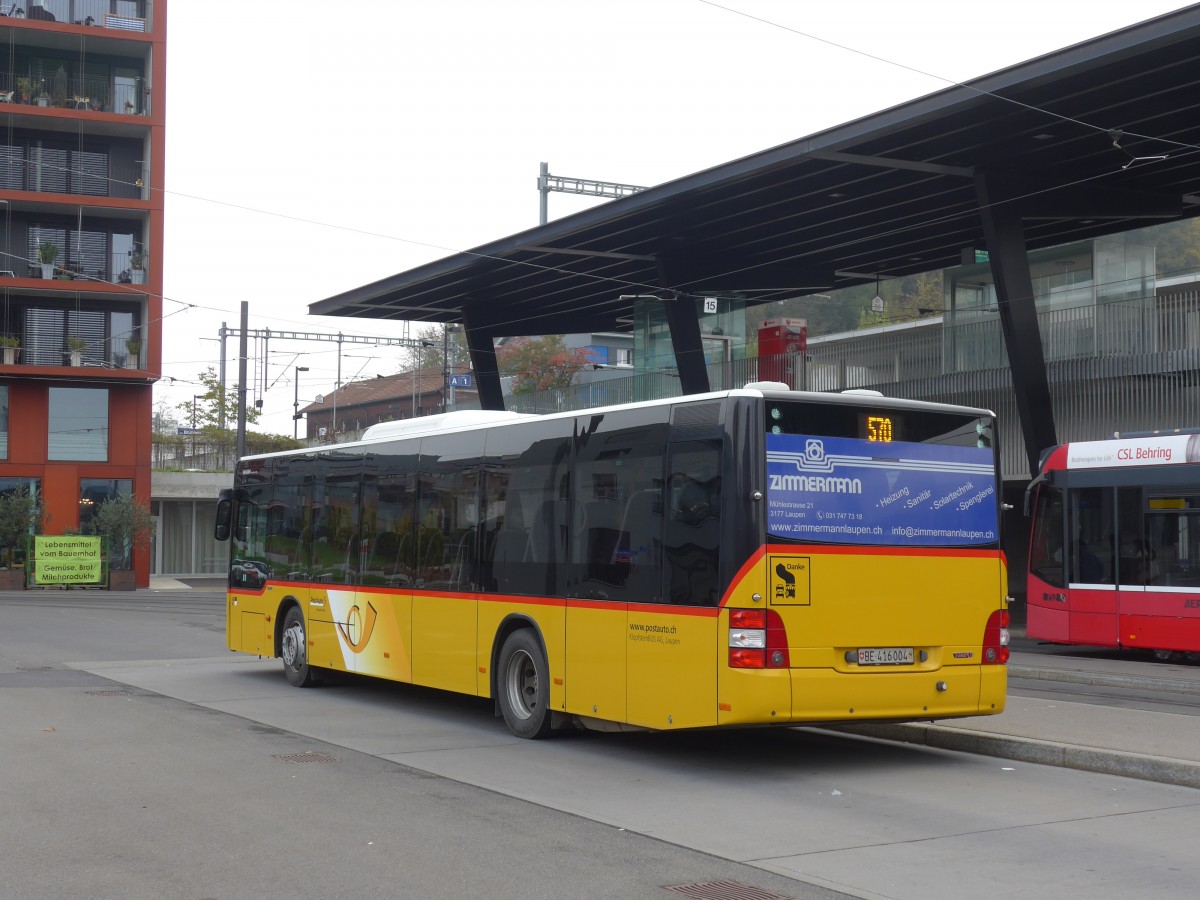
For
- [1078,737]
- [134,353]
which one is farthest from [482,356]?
[1078,737]

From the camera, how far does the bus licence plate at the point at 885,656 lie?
10.1 metres

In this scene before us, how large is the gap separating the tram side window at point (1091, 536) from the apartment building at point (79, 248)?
36.2 metres

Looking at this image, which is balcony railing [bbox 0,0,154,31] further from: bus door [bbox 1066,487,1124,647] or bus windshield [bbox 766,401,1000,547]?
bus windshield [bbox 766,401,1000,547]

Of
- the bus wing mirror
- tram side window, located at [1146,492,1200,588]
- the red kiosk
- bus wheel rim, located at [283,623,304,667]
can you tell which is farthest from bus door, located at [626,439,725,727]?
the red kiosk

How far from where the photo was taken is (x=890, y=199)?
28.9m

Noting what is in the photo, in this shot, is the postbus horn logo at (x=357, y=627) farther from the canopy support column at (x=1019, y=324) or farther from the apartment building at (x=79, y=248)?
the apartment building at (x=79, y=248)

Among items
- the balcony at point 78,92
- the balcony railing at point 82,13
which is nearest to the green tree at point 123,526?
the balcony at point 78,92

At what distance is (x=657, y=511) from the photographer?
10508mm

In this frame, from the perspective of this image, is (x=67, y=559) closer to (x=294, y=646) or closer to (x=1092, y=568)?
(x=294, y=646)

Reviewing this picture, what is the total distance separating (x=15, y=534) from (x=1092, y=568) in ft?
119

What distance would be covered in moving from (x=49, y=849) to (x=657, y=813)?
356 cm

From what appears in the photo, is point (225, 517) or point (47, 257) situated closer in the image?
point (225, 517)

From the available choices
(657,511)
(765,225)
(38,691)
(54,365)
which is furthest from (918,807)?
(54,365)

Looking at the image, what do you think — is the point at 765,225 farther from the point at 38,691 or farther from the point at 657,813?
the point at 657,813
